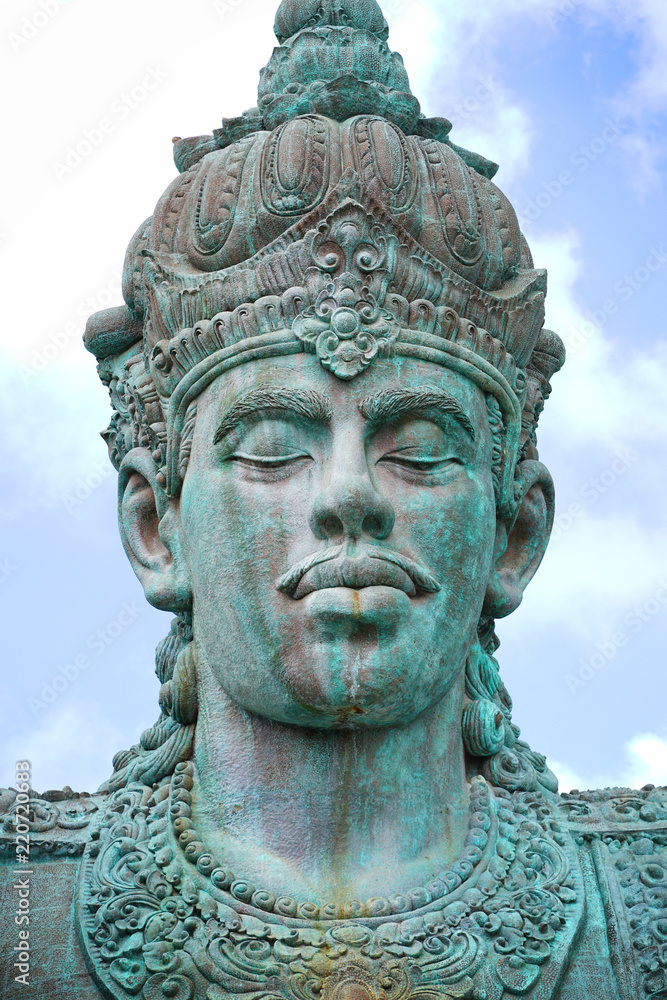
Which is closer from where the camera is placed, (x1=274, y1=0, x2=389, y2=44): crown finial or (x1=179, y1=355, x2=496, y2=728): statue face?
(x1=179, y1=355, x2=496, y2=728): statue face

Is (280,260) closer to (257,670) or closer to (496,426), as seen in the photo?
(496,426)

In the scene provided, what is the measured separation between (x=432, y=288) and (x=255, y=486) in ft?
5.17

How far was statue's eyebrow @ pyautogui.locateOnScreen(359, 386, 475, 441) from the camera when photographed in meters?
7.00

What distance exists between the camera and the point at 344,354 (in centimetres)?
709

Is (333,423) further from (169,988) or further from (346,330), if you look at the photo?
(169,988)

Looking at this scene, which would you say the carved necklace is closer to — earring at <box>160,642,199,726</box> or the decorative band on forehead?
earring at <box>160,642,199,726</box>

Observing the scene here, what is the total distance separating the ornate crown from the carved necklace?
1.79 metres

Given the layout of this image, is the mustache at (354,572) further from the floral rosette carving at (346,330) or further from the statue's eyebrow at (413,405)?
the floral rosette carving at (346,330)

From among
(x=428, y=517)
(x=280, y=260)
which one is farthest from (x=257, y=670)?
(x=280, y=260)

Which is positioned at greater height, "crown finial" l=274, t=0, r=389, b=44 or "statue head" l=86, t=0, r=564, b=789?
"crown finial" l=274, t=0, r=389, b=44

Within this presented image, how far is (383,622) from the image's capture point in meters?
6.59

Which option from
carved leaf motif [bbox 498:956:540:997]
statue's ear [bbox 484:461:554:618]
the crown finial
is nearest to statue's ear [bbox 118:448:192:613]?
statue's ear [bbox 484:461:554:618]

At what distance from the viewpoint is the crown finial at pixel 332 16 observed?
360 inches

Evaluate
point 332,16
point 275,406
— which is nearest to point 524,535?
point 275,406
